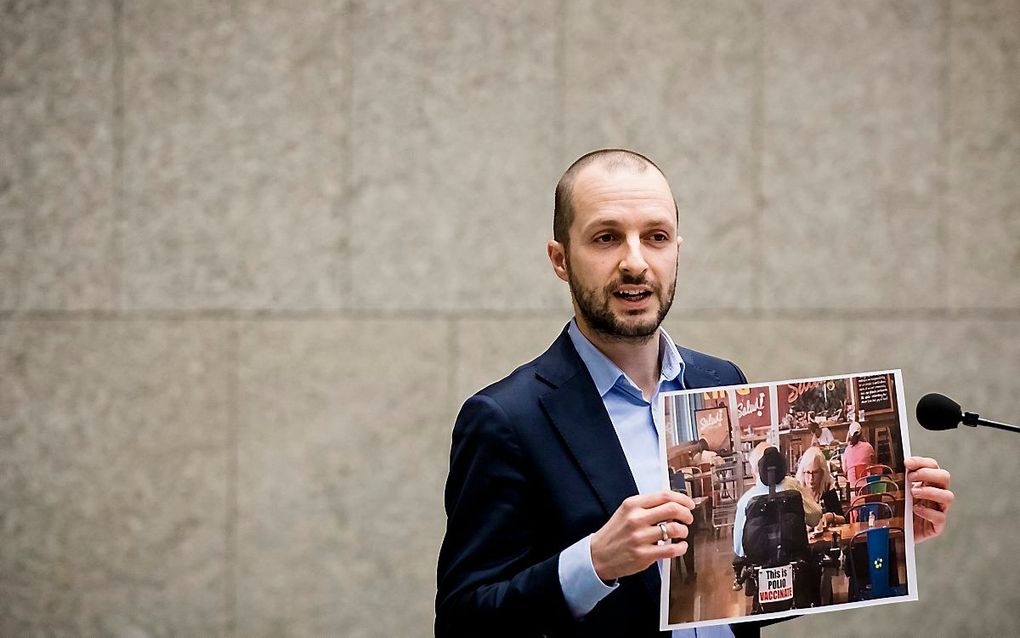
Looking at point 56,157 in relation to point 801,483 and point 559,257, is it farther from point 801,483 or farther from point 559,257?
point 801,483

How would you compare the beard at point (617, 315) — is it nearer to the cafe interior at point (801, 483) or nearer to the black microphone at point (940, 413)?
the cafe interior at point (801, 483)

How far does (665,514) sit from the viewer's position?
196 cm

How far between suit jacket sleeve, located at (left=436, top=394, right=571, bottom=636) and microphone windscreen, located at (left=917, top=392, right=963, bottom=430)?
81cm

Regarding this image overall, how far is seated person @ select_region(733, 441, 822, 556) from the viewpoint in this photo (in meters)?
2.15

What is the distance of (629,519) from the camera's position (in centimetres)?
193

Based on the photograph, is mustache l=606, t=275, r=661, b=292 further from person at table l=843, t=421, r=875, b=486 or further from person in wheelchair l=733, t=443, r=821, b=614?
person at table l=843, t=421, r=875, b=486

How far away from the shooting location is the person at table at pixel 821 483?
86.9 inches

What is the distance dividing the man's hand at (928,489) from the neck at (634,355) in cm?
52

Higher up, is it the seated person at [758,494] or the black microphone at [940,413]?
the black microphone at [940,413]

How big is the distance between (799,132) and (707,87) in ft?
1.56

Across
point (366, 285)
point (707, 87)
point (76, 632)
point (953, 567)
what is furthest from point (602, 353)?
point (953, 567)

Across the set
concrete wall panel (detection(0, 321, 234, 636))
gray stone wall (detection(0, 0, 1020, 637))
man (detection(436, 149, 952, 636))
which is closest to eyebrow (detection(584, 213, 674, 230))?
man (detection(436, 149, 952, 636))

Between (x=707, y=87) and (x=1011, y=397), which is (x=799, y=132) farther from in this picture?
(x=1011, y=397)

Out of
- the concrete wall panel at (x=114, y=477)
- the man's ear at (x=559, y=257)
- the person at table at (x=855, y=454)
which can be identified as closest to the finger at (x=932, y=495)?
the person at table at (x=855, y=454)
